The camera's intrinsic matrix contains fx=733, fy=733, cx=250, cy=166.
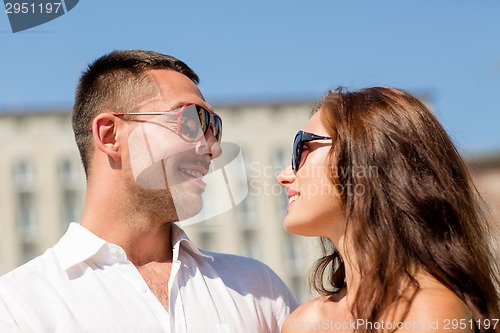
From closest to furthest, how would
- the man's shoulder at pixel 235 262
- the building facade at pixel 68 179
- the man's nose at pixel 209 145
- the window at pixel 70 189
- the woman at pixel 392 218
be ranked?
1. the woman at pixel 392 218
2. the man's shoulder at pixel 235 262
3. the man's nose at pixel 209 145
4. the building facade at pixel 68 179
5. the window at pixel 70 189

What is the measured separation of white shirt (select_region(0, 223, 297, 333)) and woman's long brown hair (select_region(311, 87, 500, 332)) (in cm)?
84

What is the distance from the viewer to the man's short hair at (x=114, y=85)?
15.2 feet

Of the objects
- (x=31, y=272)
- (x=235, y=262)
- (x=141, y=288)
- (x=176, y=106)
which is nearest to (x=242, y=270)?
(x=235, y=262)

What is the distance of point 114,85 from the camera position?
185 inches

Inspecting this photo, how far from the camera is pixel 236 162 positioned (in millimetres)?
5230

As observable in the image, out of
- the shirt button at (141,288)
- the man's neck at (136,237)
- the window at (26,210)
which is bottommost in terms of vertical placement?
the window at (26,210)

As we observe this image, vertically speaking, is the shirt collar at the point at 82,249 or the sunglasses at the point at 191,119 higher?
the sunglasses at the point at 191,119

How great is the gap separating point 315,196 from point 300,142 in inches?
13.0

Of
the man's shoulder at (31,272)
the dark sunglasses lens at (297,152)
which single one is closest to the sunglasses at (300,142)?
the dark sunglasses lens at (297,152)

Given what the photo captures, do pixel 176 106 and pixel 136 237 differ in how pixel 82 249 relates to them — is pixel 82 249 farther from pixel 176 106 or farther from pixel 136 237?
pixel 176 106

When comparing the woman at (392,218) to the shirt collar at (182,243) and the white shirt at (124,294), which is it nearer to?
the white shirt at (124,294)

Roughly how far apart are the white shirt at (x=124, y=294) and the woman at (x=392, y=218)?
0.44 meters

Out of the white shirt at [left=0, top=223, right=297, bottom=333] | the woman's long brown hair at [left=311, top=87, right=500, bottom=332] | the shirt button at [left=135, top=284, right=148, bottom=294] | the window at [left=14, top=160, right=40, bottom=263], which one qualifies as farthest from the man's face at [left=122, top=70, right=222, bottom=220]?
the window at [left=14, top=160, right=40, bottom=263]

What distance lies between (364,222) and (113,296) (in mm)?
1308
